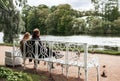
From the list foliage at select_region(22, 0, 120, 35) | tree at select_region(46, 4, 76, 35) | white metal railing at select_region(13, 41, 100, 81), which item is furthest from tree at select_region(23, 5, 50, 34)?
white metal railing at select_region(13, 41, 100, 81)

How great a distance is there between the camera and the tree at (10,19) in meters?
11.7

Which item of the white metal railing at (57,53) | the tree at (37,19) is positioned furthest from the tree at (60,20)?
the white metal railing at (57,53)

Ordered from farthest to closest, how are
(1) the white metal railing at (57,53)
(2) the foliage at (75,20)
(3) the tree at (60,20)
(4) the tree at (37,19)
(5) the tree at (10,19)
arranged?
1. (4) the tree at (37,19)
2. (3) the tree at (60,20)
3. (2) the foliage at (75,20)
4. (5) the tree at (10,19)
5. (1) the white metal railing at (57,53)

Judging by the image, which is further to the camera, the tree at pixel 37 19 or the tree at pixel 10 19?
the tree at pixel 37 19

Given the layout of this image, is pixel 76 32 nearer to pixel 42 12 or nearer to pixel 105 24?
pixel 105 24

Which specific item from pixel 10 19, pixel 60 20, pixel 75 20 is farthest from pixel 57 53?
pixel 60 20

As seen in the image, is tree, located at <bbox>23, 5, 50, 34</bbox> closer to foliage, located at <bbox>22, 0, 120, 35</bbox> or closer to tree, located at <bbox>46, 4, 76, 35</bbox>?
foliage, located at <bbox>22, 0, 120, 35</bbox>

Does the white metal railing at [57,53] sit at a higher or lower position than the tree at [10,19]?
lower

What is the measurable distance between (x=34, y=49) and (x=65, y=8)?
162ft

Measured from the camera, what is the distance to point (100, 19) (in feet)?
176

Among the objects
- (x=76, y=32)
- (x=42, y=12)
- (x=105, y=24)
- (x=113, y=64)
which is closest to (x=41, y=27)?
(x=42, y=12)

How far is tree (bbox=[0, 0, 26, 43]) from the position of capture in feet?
38.2

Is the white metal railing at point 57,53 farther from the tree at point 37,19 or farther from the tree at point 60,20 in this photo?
the tree at point 37,19

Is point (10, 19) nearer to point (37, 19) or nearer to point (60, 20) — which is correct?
point (60, 20)
